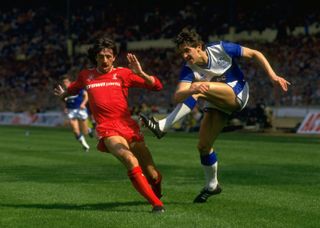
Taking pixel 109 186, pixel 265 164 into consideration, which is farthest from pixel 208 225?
pixel 265 164

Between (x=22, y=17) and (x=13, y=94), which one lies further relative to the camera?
(x=22, y=17)

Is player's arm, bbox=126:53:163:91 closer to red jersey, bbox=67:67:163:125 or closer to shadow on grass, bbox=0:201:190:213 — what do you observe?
red jersey, bbox=67:67:163:125

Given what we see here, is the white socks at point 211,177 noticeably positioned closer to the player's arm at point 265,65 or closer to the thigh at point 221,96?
the thigh at point 221,96

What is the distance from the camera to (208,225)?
337 inches

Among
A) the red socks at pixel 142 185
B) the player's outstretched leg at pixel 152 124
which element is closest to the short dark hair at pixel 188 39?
the player's outstretched leg at pixel 152 124

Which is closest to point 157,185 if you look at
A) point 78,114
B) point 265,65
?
point 265,65

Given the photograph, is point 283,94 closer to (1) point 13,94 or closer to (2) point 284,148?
(2) point 284,148

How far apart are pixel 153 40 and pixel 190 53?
45.6m

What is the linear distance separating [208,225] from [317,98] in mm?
26580

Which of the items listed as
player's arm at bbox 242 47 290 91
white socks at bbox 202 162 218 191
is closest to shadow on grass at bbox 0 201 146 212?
white socks at bbox 202 162 218 191

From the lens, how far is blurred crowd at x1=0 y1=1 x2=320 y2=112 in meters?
38.6

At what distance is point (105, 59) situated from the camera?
10.0 metres

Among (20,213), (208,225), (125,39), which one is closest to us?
(208,225)

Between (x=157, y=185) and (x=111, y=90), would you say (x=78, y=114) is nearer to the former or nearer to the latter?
(x=157, y=185)
